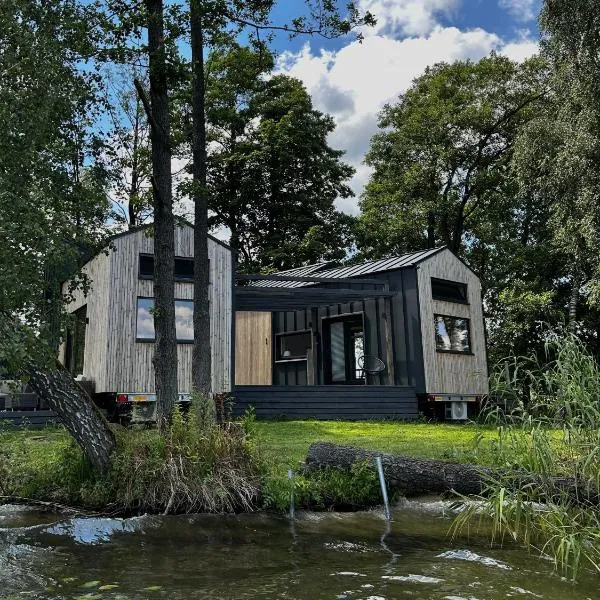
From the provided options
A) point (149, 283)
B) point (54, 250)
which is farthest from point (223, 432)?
point (149, 283)

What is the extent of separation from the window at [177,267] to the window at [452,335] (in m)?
5.79

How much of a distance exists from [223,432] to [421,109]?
19798 mm

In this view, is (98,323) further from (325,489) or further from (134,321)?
(325,489)

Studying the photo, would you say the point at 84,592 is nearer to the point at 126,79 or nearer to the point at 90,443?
the point at 90,443

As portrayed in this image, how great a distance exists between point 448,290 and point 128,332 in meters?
7.62

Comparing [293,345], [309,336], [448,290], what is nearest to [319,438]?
[448,290]

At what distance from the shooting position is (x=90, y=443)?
222 inches

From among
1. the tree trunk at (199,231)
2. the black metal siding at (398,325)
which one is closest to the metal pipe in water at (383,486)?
the tree trunk at (199,231)

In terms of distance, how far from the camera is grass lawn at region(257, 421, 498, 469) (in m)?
7.00

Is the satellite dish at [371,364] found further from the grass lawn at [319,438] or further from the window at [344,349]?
the grass lawn at [319,438]

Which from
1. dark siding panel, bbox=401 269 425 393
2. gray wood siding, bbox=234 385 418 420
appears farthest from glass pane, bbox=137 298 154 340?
dark siding panel, bbox=401 269 425 393

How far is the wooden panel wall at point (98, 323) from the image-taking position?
11.8m

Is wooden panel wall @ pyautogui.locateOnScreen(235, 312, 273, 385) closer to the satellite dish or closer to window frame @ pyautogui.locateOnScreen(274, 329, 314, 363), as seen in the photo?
window frame @ pyautogui.locateOnScreen(274, 329, 314, 363)

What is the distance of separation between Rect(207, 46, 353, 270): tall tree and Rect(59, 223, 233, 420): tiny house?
32.1 ft
